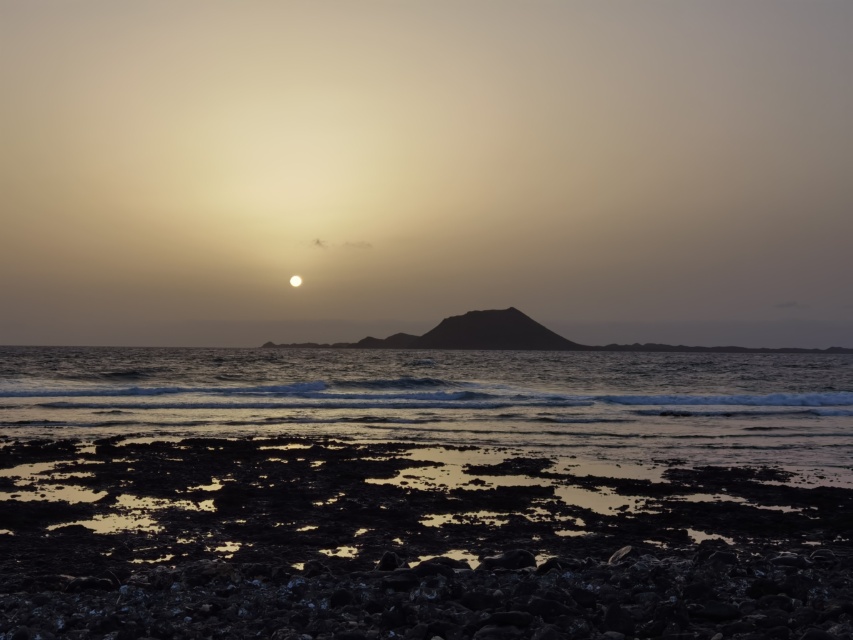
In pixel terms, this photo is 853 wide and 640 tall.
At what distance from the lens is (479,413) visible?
37.8 meters

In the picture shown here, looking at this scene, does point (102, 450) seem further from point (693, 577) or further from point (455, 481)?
point (693, 577)

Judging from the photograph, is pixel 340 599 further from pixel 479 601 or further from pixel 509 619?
pixel 509 619

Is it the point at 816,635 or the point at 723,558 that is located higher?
the point at 816,635

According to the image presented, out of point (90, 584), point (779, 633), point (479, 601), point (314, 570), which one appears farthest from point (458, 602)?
point (90, 584)

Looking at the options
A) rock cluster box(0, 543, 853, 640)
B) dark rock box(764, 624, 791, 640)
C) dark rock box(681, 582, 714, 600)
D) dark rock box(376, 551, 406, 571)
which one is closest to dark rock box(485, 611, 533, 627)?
rock cluster box(0, 543, 853, 640)

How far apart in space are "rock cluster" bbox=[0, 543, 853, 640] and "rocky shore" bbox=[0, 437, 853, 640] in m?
0.02

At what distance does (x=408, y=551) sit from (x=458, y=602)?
3.25m

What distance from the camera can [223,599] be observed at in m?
8.24

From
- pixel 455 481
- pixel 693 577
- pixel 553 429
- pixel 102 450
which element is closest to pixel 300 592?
pixel 693 577

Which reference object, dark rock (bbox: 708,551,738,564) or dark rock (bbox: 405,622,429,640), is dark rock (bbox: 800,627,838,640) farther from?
dark rock (bbox: 405,622,429,640)

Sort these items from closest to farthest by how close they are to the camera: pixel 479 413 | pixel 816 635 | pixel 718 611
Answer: pixel 816 635, pixel 718 611, pixel 479 413

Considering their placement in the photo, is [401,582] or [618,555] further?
[618,555]

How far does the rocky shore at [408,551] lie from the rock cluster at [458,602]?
25 millimetres

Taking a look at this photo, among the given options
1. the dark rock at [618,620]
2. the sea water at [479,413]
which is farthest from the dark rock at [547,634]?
the sea water at [479,413]
